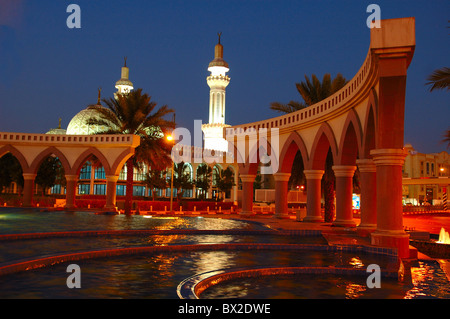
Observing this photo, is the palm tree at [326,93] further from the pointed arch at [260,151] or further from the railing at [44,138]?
the railing at [44,138]

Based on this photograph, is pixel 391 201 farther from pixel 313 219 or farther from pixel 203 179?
pixel 203 179

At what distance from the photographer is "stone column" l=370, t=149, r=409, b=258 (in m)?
11.8

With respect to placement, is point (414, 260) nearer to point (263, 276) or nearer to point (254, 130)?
point (263, 276)

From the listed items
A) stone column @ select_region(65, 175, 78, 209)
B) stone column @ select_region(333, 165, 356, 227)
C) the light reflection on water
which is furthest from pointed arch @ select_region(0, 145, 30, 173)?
stone column @ select_region(333, 165, 356, 227)

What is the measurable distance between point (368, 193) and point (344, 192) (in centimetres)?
297

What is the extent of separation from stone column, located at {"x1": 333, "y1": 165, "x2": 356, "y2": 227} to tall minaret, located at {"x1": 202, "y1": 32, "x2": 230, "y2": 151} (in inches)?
1827

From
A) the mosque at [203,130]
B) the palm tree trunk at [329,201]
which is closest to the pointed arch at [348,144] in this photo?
the palm tree trunk at [329,201]

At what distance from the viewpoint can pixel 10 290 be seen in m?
6.79

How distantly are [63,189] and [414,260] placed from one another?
57181 millimetres

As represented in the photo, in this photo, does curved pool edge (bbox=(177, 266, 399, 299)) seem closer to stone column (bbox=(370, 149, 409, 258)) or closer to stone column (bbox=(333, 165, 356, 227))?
stone column (bbox=(370, 149, 409, 258))

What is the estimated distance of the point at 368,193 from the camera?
1540 centimetres

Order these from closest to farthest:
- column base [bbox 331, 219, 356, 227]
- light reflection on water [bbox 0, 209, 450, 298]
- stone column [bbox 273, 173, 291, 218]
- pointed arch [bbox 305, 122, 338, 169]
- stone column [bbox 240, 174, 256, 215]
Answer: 1. light reflection on water [bbox 0, 209, 450, 298]
2. column base [bbox 331, 219, 356, 227]
3. pointed arch [bbox 305, 122, 338, 169]
4. stone column [bbox 273, 173, 291, 218]
5. stone column [bbox 240, 174, 256, 215]
